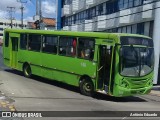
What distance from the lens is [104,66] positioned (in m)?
16.6

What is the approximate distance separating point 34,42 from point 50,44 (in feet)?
6.47

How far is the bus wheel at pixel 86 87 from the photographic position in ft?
55.8

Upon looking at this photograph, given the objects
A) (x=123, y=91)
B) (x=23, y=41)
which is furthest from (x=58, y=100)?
(x=23, y=41)

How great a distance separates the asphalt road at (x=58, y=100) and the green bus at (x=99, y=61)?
1.70ft

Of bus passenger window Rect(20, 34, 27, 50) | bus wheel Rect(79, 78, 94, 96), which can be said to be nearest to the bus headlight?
bus wheel Rect(79, 78, 94, 96)

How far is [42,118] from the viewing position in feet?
37.0

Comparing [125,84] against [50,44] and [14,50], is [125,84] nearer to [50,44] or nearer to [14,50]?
[50,44]

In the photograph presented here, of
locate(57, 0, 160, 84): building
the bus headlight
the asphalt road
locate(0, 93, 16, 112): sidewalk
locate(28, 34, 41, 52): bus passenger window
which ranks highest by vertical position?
locate(57, 0, 160, 84): building

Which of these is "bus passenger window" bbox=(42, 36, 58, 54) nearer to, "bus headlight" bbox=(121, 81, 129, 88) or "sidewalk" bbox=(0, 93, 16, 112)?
"bus headlight" bbox=(121, 81, 129, 88)

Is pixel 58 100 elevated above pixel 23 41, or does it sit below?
below

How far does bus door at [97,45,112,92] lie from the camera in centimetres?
1631

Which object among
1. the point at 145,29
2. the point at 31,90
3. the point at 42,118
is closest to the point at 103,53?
the point at 31,90

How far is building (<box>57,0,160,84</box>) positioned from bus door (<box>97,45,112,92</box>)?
9335 mm

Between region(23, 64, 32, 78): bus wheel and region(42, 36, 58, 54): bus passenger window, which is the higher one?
region(42, 36, 58, 54): bus passenger window
